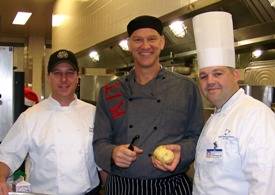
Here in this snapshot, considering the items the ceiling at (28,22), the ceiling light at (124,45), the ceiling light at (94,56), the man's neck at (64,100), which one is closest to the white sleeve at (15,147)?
the man's neck at (64,100)

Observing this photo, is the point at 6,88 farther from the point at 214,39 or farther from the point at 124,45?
the point at 124,45

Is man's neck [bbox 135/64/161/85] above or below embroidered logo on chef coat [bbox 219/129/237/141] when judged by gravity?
above

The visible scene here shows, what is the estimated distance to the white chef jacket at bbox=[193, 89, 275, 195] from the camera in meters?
1.25

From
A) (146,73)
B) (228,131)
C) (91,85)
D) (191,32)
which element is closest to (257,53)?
(191,32)

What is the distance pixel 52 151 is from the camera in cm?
181

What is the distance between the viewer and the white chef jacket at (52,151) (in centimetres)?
180

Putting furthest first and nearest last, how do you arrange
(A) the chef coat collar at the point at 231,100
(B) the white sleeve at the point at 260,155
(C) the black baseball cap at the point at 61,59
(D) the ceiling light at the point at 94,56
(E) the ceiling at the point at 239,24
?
(D) the ceiling light at the point at 94,56 < (E) the ceiling at the point at 239,24 < (C) the black baseball cap at the point at 61,59 < (A) the chef coat collar at the point at 231,100 < (B) the white sleeve at the point at 260,155

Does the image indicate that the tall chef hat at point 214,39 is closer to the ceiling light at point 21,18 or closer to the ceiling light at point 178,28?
the ceiling light at point 178,28

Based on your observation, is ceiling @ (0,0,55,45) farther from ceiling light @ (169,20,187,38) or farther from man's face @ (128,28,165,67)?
man's face @ (128,28,165,67)

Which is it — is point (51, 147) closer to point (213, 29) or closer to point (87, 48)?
point (213, 29)

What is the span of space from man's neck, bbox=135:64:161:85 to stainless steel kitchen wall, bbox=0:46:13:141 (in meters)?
0.81

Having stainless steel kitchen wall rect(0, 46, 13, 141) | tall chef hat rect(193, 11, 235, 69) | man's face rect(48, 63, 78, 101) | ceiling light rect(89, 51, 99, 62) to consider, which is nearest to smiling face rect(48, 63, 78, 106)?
man's face rect(48, 63, 78, 101)

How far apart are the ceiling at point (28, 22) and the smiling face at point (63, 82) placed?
508 cm

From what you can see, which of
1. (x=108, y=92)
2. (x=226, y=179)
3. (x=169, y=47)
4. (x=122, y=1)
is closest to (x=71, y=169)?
(x=108, y=92)
